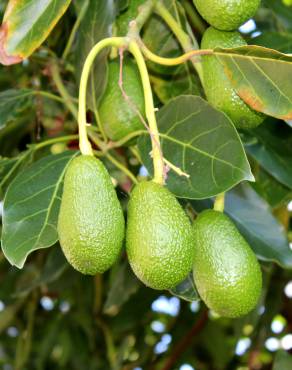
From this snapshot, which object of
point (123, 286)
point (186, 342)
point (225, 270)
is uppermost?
point (225, 270)

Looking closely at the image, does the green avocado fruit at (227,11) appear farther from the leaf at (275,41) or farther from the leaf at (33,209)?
the leaf at (33,209)

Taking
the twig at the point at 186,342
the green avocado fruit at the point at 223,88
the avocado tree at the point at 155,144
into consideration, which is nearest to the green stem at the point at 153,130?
the avocado tree at the point at 155,144

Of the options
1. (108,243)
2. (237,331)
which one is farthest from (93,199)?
(237,331)

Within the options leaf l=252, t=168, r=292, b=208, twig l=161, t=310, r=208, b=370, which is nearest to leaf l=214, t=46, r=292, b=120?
leaf l=252, t=168, r=292, b=208

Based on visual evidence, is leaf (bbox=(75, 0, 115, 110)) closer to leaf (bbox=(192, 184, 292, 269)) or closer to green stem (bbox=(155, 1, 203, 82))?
green stem (bbox=(155, 1, 203, 82))

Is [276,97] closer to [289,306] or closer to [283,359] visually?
[283,359]

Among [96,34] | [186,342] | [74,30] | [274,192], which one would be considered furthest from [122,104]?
[186,342]

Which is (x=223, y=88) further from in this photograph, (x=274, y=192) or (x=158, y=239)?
(x=274, y=192)
